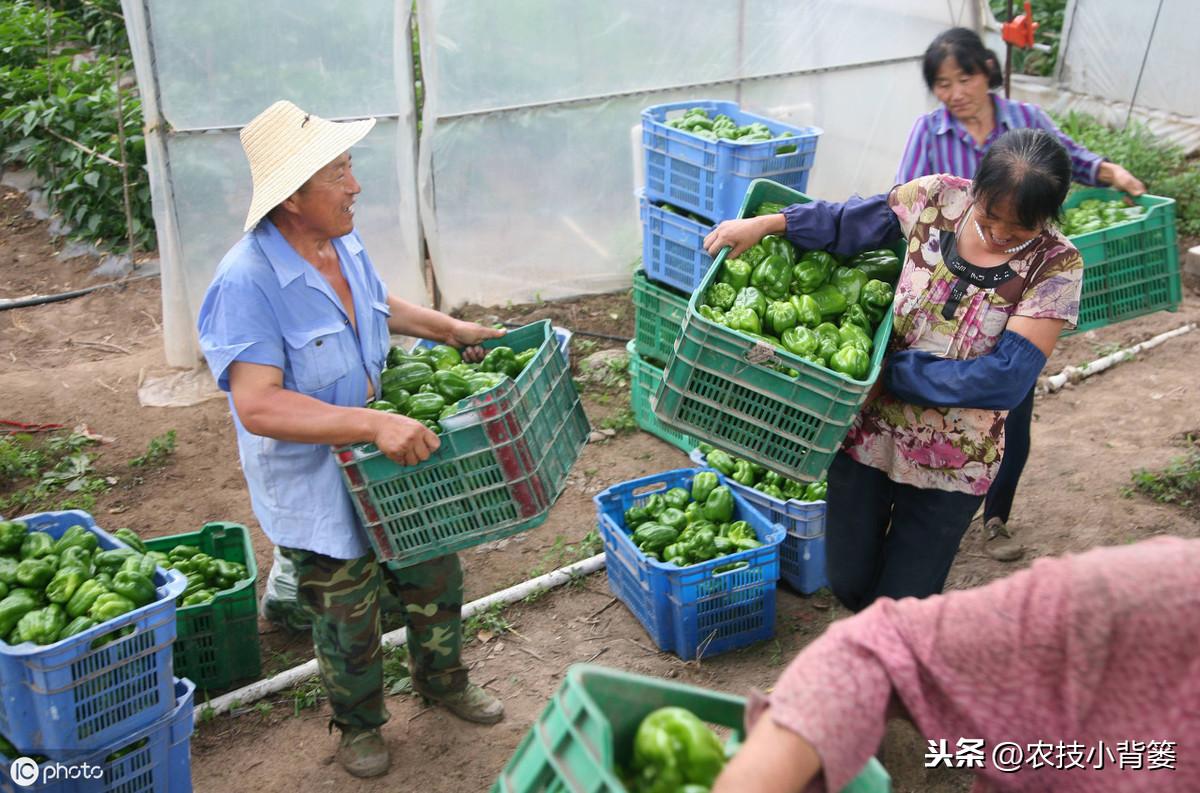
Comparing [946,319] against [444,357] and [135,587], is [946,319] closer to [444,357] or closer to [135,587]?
[444,357]

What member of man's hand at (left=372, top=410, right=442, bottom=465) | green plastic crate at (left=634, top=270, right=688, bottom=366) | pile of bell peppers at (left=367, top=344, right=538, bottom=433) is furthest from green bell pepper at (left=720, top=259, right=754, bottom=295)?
green plastic crate at (left=634, top=270, right=688, bottom=366)

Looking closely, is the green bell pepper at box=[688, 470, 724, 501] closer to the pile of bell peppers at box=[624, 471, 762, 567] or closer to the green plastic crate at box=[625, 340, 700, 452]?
the pile of bell peppers at box=[624, 471, 762, 567]

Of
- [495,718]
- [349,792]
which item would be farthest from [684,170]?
[349,792]

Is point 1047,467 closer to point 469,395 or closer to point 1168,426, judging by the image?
point 1168,426

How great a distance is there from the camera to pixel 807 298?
148 inches

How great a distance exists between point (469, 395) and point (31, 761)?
Answer: 68.7 inches

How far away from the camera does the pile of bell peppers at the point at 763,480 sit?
5.05m

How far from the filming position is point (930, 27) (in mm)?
9039

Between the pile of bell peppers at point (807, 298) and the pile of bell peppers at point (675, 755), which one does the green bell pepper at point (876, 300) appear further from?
the pile of bell peppers at point (675, 755)

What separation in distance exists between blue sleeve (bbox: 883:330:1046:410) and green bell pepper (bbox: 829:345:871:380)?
0.10 m

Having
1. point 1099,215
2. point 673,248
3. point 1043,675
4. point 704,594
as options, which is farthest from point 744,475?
point 1043,675

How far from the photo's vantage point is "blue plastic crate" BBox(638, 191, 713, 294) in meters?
5.89

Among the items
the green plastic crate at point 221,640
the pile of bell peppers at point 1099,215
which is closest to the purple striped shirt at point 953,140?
the pile of bell peppers at point 1099,215

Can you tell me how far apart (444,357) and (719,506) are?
5.24ft
